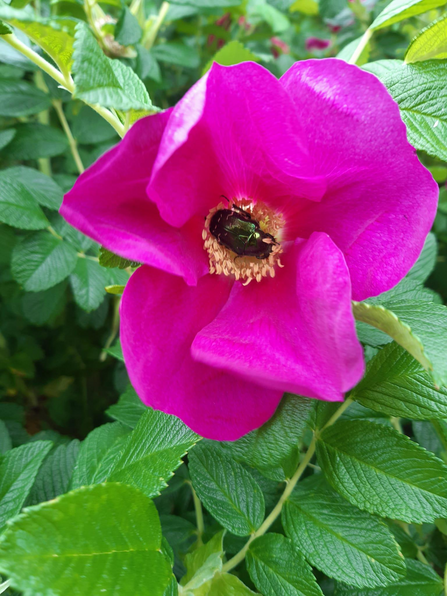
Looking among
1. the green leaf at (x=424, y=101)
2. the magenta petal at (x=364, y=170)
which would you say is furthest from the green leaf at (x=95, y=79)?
the green leaf at (x=424, y=101)

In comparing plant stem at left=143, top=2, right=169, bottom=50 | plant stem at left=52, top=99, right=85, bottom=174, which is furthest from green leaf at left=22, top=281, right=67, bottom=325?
plant stem at left=143, top=2, right=169, bottom=50

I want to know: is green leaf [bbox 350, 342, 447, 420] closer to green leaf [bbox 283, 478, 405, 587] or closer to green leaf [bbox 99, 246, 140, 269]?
green leaf [bbox 283, 478, 405, 587]

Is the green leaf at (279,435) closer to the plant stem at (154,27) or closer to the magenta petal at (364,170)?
the magenta petal at (364,170)

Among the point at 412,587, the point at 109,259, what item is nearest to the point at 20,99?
the point at 109,259

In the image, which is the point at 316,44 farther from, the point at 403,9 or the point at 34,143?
the point at 403,9

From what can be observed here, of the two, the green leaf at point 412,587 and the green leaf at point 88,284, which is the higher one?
the green leaf at point 88,284

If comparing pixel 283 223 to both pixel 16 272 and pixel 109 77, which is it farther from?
pixel 16 272
